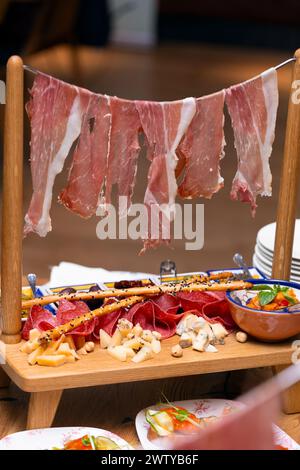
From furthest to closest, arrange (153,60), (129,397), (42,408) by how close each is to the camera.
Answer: (153,60)
(129,397)
(42,408)

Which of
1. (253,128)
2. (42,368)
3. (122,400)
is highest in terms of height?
(253,128)

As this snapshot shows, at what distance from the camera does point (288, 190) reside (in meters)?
1.77

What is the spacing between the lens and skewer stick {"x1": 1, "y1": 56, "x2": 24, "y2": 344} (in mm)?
1521

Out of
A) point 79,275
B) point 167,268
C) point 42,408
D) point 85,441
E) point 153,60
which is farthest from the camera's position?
point 153,60

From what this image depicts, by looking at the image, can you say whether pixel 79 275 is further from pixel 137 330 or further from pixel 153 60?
pixel 153 60

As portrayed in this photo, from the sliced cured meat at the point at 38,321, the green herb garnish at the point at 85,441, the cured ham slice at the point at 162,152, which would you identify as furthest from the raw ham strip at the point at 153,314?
the green herb garnish at the point at 85,441

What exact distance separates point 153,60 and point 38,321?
7445 mm

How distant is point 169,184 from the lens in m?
1.67

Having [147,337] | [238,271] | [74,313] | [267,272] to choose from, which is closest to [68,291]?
[74,313]

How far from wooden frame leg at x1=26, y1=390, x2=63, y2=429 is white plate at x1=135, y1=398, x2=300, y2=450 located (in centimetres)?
15

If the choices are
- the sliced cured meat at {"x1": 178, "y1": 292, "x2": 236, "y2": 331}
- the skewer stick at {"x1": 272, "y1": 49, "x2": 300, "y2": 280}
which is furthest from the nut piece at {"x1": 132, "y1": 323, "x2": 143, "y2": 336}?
the skewer stick at {"x1": 272, "y1": 49, "x2": 300, "y2": 280}

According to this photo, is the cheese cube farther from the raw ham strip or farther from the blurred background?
the blurred background
